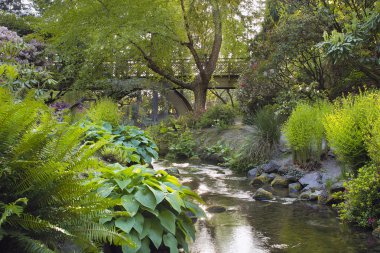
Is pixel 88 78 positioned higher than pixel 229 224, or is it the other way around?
pixel 88 78

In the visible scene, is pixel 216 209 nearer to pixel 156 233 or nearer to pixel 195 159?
pixel 156 233

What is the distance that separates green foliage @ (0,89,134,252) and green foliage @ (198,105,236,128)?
475 inches

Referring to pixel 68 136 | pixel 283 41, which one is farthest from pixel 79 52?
pixel 68 136

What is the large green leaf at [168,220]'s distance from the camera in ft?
10.7

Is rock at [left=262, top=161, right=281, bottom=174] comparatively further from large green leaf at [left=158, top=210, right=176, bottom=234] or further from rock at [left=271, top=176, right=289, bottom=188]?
large green leaf at [left=158, top=210, right=176, bottom=234]

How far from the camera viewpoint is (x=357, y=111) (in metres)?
5.61

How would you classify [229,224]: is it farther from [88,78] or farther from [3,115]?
[88,78]

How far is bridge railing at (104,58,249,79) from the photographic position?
57.5 ft

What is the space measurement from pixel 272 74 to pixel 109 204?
9802 mm


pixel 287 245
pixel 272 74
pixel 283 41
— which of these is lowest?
pixel 287 245

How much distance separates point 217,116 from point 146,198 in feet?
37.1

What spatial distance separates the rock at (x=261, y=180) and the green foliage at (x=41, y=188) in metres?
6.04

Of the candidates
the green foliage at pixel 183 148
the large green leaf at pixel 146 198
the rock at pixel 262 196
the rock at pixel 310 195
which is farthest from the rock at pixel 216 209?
the green foliage at pixel 183 148

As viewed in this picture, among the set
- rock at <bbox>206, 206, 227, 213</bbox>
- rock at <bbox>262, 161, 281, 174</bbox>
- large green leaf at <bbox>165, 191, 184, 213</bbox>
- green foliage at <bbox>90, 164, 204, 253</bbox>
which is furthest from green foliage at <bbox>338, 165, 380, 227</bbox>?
rock at <bbox>262, 161, 281, 174</bbox>
